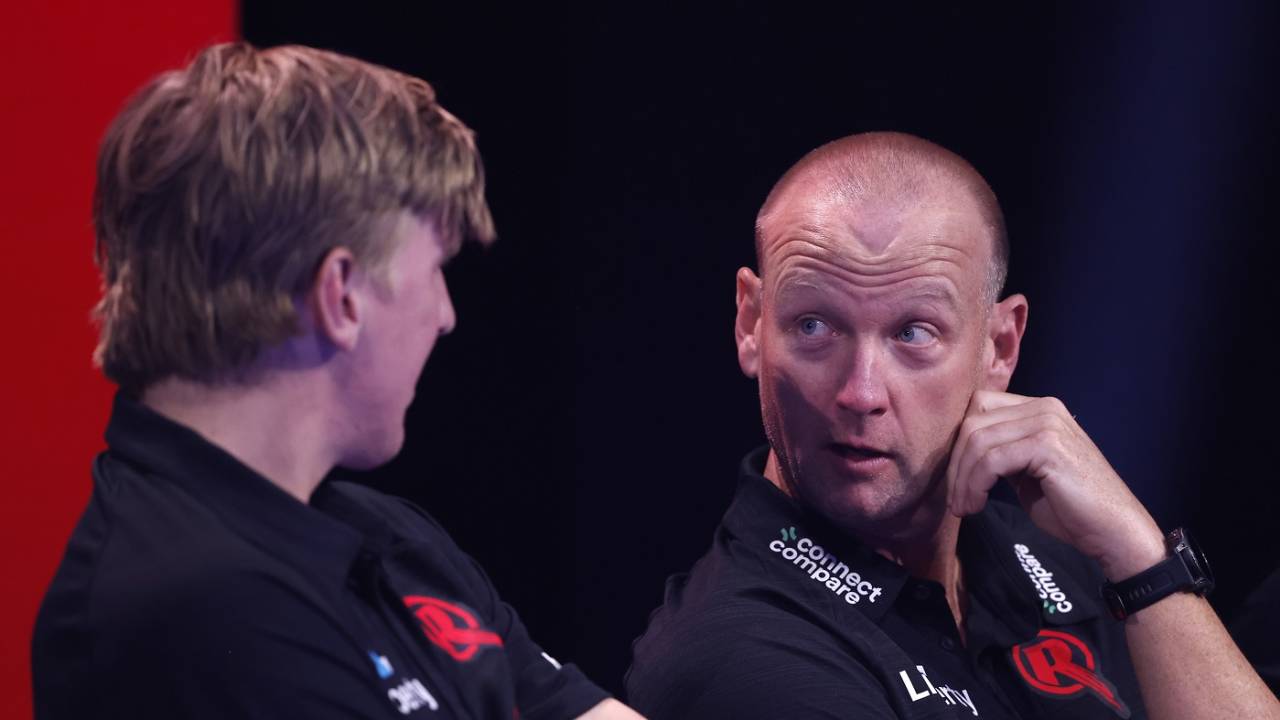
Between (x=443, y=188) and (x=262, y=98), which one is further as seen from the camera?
(x=443, y=188)

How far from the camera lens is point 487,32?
2.77 metres

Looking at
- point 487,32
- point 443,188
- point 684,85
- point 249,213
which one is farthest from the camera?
point 684,85

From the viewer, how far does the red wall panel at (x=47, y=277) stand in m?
2.02

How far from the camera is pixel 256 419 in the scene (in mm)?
1403

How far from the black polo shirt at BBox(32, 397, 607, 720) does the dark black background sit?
147 cm

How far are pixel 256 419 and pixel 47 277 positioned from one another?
83cm

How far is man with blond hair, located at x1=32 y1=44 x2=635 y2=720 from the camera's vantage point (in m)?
1.25

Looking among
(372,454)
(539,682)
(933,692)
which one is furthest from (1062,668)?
(372,454)

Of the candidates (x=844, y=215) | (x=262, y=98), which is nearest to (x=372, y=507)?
(x=262, y=98)

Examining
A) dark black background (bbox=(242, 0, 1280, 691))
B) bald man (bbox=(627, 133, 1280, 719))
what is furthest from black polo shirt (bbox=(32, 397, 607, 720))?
dark black background (bbox=(242, 0, 1280, 691))

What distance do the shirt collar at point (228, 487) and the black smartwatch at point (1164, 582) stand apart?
1.18 m

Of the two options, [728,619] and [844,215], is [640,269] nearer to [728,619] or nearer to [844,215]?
[844,215]

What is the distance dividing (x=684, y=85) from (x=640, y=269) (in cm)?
41

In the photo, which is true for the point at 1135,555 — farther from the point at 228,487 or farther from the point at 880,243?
the point at 228,487
